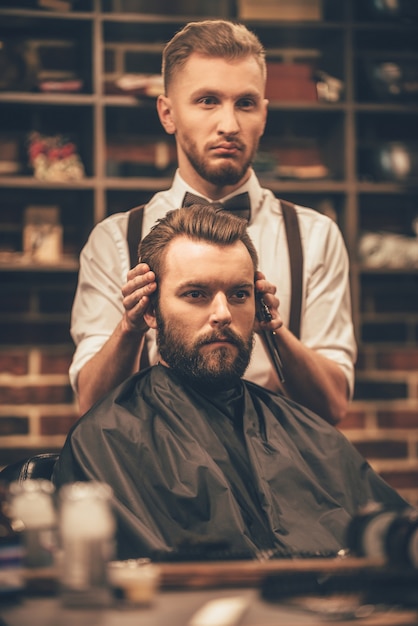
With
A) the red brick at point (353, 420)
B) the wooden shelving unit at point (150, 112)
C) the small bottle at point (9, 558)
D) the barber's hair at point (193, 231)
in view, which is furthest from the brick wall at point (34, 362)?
the small bottle at point (9, 558)

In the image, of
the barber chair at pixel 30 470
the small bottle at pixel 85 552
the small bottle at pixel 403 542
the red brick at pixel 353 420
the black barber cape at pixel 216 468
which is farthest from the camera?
the red brick at pixel 353 420

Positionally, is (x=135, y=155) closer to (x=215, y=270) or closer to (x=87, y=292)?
(x=87, y=292)

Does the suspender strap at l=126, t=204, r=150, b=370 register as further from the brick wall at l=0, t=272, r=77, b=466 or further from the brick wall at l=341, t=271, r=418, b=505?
the brick wall at l=341, t=271, r=418, b=505

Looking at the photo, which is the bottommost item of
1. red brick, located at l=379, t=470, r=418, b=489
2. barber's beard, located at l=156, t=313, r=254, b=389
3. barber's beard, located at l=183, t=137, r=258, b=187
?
red brick, located at l=379, t=470, r=418, b=489

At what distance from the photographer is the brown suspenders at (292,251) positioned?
2744mm

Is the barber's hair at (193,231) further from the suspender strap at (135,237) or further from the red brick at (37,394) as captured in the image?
the red brick at (37,394)

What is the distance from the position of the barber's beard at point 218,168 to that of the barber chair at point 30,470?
2.80 feet

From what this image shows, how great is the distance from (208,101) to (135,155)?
58.6 inches

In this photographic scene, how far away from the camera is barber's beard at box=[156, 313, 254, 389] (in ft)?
7.50

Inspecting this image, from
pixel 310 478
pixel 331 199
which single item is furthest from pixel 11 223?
pixel 310 478

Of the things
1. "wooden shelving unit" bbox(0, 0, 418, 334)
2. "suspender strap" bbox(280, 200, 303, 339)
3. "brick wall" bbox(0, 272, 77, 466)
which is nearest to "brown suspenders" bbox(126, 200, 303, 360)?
"suspender strap" bbox(280, 200, 303, 339)

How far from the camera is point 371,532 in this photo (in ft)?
4.76

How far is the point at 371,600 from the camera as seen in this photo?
4.33 ft

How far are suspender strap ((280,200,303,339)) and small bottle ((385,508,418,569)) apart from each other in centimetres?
134
